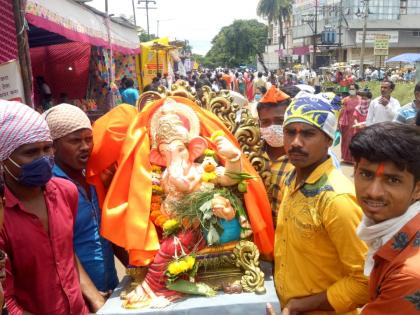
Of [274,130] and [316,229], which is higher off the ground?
[274,130]

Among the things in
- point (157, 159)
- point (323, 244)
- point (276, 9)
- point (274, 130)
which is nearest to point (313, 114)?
point (323, 244)

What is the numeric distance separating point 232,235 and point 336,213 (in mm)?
842

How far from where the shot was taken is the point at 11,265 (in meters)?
1.82

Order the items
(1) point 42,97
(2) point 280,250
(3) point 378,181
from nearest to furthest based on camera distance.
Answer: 1. (3) point 378,181
2. (2) point 280,250
3. (1) point 42,97

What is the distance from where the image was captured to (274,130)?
2863mm

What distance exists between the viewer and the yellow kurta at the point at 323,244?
5.90 feet

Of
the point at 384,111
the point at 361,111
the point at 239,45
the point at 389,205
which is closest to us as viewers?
the point at 389,205

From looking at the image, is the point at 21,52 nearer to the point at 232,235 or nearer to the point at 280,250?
the point at 232,235

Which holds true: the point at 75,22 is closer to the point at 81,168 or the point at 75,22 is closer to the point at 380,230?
the point at 81,168

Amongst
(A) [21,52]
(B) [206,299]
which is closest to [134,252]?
(B) [206,299]

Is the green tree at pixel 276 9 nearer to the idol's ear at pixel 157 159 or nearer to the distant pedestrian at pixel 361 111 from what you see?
the distant pedestrian at pixel 361 111

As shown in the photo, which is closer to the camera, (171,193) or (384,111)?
(171,193)

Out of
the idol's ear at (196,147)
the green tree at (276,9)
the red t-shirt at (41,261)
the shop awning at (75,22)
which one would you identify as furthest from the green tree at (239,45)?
the red t-shirt at (41,261)

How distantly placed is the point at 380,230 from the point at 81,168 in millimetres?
1799
